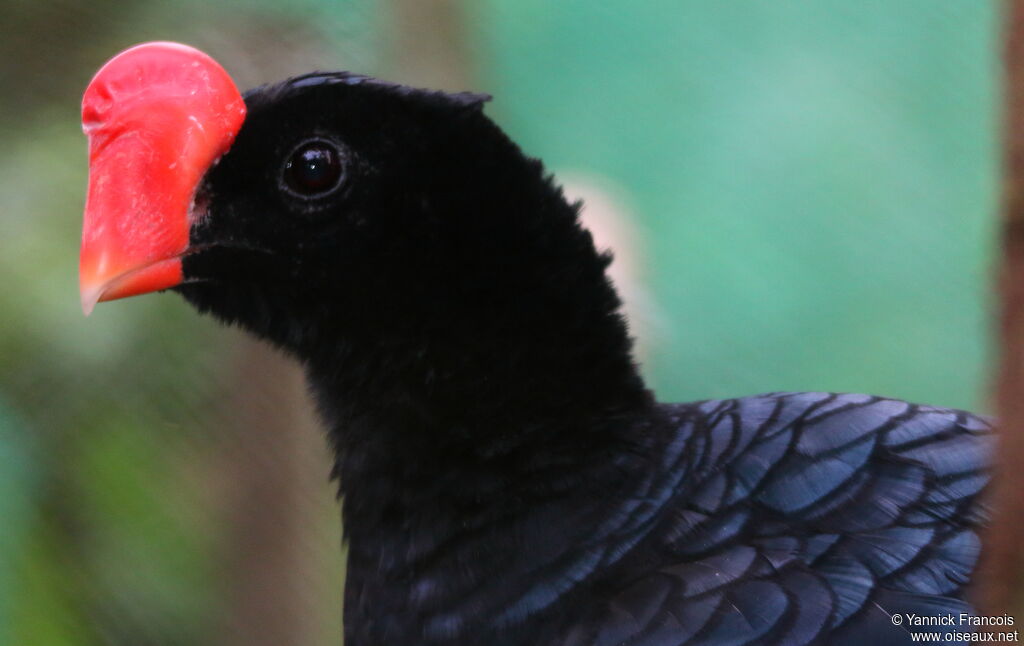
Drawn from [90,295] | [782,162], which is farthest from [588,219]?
[90,295]

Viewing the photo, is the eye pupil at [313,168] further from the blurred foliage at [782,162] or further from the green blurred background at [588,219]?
the blurred foliage at [782,162]

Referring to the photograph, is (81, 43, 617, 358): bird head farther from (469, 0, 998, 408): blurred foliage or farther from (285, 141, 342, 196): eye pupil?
(469, 0, 998, 408): blurred foliage

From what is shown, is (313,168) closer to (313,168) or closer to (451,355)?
(313,168)

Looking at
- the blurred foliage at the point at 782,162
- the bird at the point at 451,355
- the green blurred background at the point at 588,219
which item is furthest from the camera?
the blurred foliage at the point at 782,162

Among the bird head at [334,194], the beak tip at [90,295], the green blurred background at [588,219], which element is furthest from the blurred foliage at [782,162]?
the beak tip at [90,295]

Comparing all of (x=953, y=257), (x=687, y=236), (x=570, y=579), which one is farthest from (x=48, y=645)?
(x=953, y=257)
